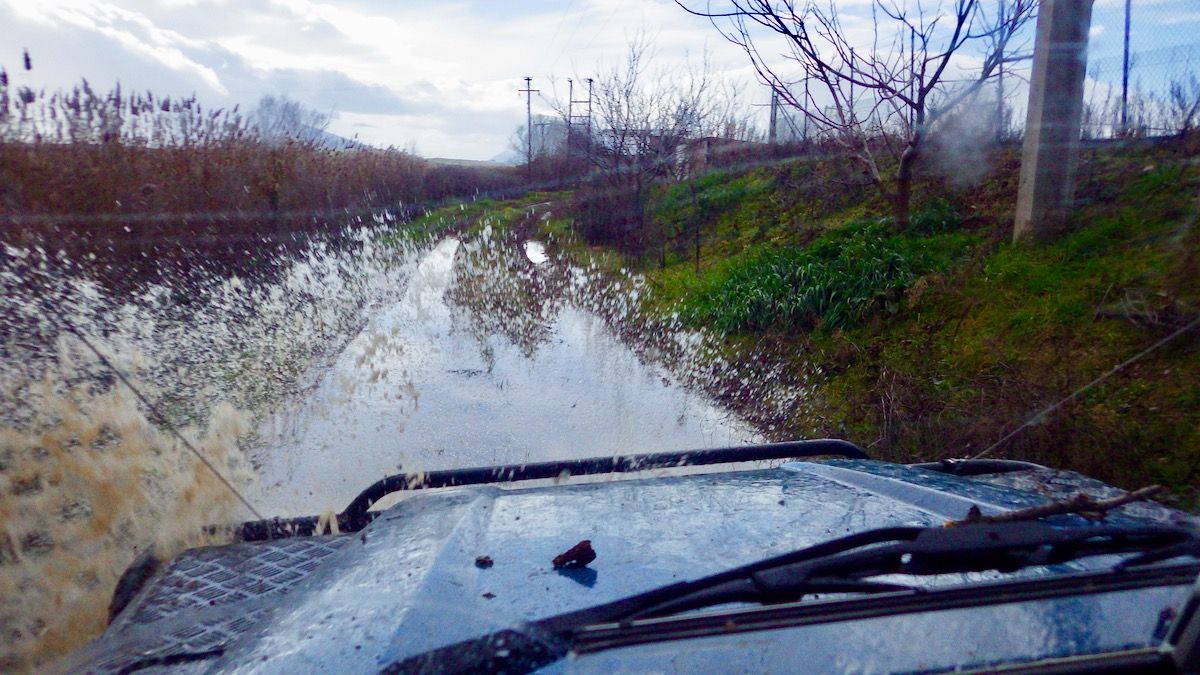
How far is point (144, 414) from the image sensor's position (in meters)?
7.21

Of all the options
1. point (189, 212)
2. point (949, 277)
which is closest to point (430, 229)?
point (189, 212)

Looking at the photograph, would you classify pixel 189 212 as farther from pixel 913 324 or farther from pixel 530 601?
pixel 530 601

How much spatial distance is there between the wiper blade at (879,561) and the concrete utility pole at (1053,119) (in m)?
7.76

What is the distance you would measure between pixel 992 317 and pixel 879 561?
7.27m

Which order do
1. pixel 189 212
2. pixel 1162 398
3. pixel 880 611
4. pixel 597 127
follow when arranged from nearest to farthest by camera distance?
pixel 880 611 → pixel 1162 398 → pixel 189 212 → pixel 597 127

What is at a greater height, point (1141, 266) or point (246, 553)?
point (1141, 266)

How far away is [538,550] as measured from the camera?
2.66 m

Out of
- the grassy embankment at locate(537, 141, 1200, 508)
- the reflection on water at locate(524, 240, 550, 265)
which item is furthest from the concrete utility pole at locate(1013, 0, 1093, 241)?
the reflection on water at locate(524, 240, 550, 265)

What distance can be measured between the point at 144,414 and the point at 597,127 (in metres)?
12.9

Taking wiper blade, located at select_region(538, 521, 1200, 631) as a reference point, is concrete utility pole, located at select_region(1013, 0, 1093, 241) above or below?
above

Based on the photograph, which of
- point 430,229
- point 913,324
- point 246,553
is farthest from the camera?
point 430,229

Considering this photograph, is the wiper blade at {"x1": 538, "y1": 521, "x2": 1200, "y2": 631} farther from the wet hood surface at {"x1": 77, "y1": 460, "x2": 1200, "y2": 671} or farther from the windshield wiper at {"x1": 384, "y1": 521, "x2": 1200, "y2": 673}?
the wet hood surface at {"x1": 77, "y1": 460, "x2": 1200, "y2": 671}

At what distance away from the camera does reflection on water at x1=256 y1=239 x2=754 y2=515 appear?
7598 millimetres

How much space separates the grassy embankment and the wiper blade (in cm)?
393
